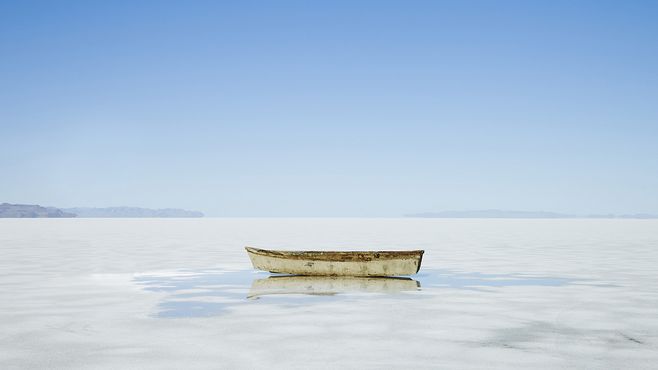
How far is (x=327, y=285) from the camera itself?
2000 centimetres

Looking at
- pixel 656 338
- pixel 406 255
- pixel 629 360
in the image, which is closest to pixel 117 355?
pixel 629 360

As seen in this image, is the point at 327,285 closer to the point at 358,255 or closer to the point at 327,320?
the point at 358,255

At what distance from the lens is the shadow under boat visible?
18531mm

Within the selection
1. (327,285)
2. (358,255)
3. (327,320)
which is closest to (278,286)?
(327,285)

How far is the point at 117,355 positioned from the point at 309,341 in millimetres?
3124

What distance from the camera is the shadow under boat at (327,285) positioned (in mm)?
18531

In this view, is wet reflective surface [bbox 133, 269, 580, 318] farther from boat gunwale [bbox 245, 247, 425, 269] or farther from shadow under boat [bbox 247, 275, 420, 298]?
boat gunwale [bbox 245, 247, 425, 269]

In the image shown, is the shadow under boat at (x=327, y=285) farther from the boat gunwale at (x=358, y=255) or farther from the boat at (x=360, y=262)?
the boat gunwale at (x=358, y=255)

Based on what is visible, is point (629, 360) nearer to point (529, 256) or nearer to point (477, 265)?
point (477, 265)

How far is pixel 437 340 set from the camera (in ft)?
37.3

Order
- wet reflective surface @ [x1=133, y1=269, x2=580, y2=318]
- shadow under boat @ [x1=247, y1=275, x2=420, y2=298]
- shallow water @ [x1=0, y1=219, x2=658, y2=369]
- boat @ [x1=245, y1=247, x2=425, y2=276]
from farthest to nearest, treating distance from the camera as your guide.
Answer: boat @ [x1=245, y1=247, x2=425, y2=276] → shadow under boat @ [x1=247, y1=275, x2=420, y2=298] → wet reflective surface @ [x1=133, y1=269, x2=580, y2=318] → shallow water @ [x1=0, y1=219, x2=658, y2=369]

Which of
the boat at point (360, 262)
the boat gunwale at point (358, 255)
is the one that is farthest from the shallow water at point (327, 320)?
the boat gunwale at point (358, 255)

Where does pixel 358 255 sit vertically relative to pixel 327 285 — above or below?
above

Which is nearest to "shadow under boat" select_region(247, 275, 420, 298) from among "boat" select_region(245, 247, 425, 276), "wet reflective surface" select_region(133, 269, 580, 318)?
"wet reflective surface" select_region(133, 269, 580, 318)
